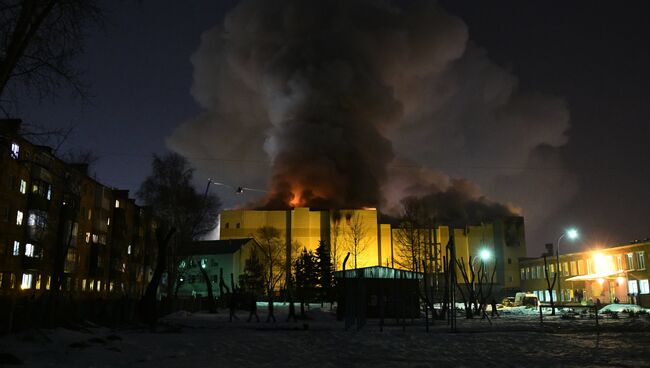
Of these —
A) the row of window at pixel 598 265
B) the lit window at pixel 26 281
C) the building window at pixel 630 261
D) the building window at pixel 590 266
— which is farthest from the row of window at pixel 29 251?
the building window at pixel 590 266

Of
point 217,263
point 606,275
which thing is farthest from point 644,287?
point 217,263

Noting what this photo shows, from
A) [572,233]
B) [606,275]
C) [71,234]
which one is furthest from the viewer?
[606,275]

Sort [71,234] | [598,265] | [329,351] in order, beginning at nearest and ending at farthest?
[329,351] < [71,234] < [598,265]

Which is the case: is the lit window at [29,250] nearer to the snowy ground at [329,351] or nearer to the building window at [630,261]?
the snowy ground at [329,351]

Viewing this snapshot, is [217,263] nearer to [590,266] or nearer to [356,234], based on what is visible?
[356,234]

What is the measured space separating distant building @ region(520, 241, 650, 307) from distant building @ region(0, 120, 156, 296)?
49494 millimetres

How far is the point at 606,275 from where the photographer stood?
192ft

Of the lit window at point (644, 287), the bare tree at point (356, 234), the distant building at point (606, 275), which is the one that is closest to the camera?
the lit window at point (644, 287)

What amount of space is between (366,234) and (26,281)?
59685 millimetres

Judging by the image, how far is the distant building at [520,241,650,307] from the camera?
5975 centimetres

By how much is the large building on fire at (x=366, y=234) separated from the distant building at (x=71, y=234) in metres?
22.9

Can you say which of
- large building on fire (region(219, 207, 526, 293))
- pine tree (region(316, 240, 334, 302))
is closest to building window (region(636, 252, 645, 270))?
large building on fire (region(219, 207, 526, 293))

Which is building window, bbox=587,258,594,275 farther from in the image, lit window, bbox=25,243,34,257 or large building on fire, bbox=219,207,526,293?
lit window, bbox=25,243,34,257

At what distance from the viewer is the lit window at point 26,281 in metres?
47.4
